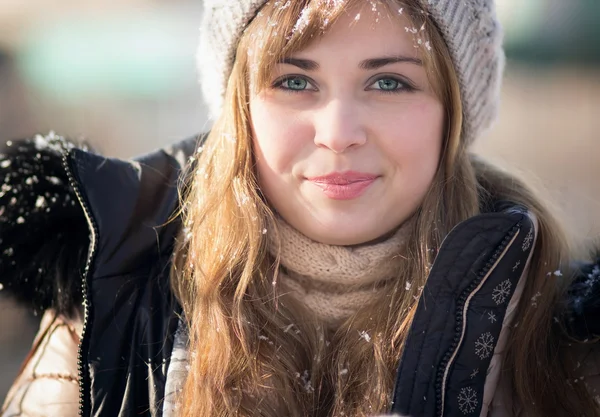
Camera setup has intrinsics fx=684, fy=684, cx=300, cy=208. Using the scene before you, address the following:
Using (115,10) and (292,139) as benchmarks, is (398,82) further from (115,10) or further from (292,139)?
(115,10)

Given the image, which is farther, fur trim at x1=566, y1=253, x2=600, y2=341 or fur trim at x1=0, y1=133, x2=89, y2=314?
fur trim at x1=0, y1=133, x2=89, y2=314

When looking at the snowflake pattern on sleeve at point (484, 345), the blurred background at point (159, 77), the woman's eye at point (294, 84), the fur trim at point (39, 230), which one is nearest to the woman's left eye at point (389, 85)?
the woman's eye at point (294, 84)

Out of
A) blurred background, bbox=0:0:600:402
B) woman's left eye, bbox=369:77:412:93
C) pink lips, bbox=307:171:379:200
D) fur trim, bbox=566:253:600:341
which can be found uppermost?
blurred background, bbox=0:0:600:402

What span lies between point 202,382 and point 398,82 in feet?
3.02

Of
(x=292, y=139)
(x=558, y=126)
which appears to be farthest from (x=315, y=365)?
(x=558, y=126)

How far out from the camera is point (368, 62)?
1.73 metres

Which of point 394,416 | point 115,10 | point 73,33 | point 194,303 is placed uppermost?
point 115,10

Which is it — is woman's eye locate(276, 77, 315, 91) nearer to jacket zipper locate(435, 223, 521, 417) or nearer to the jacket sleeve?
jacket zipper locate(435, 223, 521, 417)

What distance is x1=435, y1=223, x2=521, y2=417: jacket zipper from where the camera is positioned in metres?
1.62

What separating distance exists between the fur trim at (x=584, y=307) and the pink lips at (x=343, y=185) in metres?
0.68

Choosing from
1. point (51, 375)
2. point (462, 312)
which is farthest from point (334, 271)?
point (51, 375)

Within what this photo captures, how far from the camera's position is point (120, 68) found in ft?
30.0

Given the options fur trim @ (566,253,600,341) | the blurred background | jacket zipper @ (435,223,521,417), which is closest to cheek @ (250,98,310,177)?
jacket zipper @ (435,223,521,417)

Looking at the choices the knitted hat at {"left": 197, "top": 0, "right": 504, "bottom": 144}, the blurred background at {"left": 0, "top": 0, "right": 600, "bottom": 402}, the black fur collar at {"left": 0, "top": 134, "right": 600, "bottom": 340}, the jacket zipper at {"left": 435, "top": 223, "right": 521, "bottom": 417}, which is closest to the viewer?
the jacket zipper at {"left": 435, "top": 223, "right": 521, "bottom": 417}
